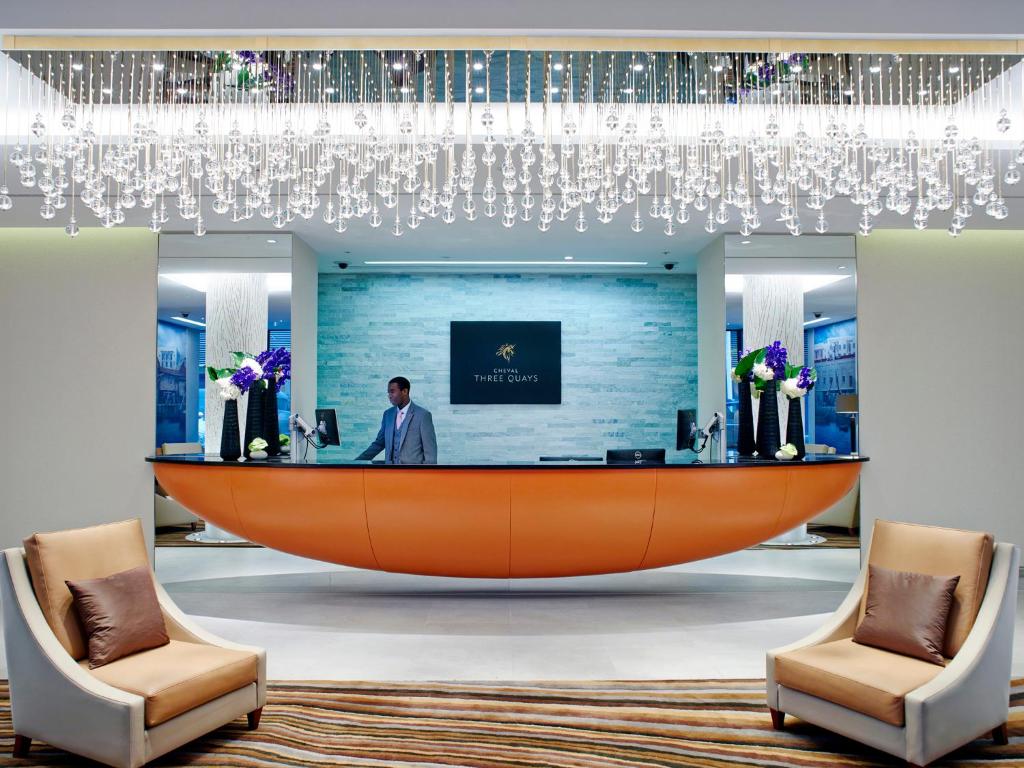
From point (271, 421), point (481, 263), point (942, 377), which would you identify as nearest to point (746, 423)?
point (942, 377)

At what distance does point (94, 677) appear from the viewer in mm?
2939

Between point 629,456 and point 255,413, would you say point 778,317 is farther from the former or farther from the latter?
point 255,413

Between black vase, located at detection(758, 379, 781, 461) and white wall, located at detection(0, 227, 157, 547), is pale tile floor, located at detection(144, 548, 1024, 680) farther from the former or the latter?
black vase, located at detection(758, 379, 781, 461)

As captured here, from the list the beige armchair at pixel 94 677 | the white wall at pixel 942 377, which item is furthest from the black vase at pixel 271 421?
the white wall at pixel 942 377

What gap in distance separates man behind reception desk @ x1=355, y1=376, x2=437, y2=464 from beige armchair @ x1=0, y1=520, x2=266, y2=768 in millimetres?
3122

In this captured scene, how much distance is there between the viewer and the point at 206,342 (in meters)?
6.86

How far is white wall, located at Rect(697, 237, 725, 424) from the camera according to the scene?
722cm

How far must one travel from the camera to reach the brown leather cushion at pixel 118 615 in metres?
3.15

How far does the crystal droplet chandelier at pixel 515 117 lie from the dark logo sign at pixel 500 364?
11.9 ft

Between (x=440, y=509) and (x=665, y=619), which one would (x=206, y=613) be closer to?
(x=440, y=509)

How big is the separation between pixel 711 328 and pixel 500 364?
8.49 ft

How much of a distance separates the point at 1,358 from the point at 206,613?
3362mm

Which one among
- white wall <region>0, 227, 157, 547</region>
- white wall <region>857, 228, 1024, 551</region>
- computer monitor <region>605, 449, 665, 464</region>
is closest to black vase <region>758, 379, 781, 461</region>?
computer monitor <region>605, 449, 665, 464</region>

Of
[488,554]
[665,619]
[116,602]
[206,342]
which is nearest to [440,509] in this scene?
[488,554]
